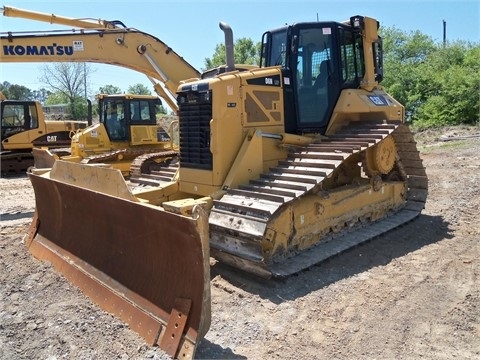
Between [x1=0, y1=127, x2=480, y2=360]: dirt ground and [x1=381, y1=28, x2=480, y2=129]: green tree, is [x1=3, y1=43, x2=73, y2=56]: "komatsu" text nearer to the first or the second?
[x1=0, y1=127, x2=480, y2=360]: dirt ground

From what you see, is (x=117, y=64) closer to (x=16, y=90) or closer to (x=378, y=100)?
(x=378, y=100)

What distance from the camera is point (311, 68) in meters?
6.36

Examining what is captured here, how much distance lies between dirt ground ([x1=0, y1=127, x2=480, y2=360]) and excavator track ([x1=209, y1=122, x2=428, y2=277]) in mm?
165

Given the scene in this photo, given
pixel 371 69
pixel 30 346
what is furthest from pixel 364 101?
pixel 30 346

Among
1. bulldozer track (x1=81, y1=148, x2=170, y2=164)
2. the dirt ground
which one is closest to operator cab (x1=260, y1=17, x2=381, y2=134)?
the dirt ground

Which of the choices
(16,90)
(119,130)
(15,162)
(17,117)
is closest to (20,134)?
(17,117)

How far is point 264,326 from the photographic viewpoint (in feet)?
12.8

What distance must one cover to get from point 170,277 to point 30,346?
3.86 feet

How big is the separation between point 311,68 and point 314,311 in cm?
353

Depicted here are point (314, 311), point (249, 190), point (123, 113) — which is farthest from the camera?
point (123, 113)

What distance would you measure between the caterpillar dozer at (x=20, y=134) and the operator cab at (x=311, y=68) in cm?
1158

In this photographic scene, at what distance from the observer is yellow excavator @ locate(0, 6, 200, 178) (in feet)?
30.1

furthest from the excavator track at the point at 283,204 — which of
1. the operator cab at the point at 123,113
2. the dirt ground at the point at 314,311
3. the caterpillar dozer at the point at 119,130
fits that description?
the operator cab at the point at 123,113

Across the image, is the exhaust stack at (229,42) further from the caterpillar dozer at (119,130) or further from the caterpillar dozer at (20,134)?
the caterpillar dozer at (20,134)
